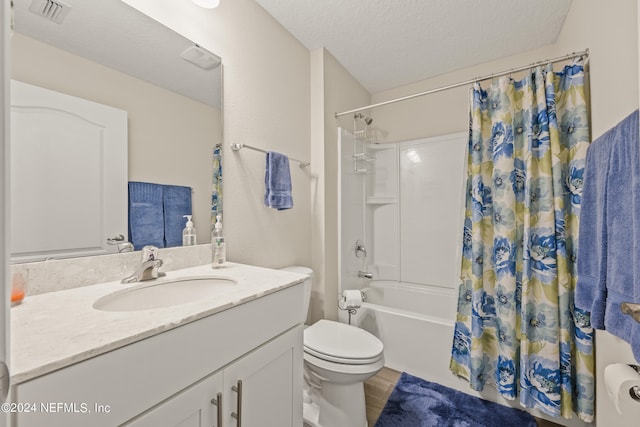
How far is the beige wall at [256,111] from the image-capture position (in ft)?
4.45

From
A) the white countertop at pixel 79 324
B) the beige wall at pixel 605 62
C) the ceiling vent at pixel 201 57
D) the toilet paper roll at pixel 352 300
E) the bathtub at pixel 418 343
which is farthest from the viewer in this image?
the toilet paper roll at pixel 352 300

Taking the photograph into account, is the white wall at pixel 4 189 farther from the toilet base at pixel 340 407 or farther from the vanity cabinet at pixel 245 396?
the toilet base at pixel 340 407

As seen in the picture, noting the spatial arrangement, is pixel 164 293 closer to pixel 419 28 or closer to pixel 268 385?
pixel 268 385

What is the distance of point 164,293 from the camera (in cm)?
100

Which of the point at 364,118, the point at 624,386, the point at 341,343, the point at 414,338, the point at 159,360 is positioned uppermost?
the point at 364,118

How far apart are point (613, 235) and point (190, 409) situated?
1375 mm

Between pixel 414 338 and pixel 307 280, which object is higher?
pixel 307 280

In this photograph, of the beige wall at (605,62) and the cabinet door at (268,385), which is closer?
the cabinet door at (268,385)

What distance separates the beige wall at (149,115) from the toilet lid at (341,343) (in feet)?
2.70

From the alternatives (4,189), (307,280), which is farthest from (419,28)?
(4,189)

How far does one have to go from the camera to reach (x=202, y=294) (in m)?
1.05

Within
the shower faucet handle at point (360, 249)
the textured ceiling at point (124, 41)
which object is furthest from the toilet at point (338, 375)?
the textured ceiling at point (124, 41)

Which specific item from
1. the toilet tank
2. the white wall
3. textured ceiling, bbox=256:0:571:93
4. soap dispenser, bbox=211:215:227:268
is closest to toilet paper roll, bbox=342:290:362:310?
the toilet tank

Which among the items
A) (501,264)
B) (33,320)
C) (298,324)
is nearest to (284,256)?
(298,324)
